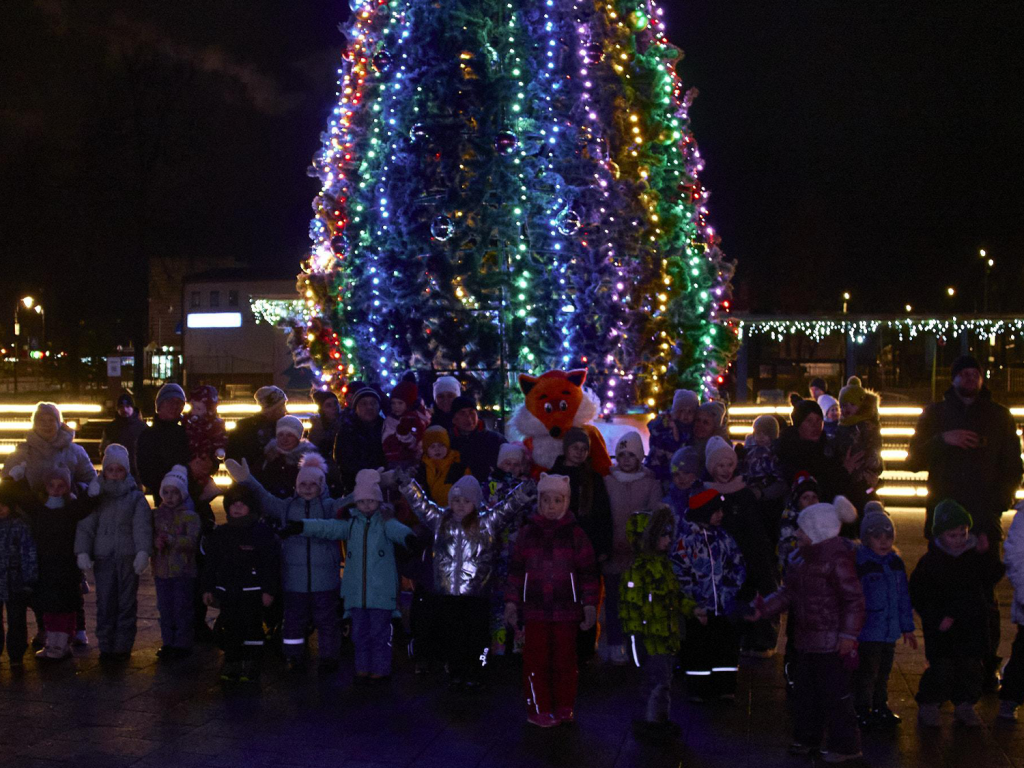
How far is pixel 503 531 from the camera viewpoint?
729cm

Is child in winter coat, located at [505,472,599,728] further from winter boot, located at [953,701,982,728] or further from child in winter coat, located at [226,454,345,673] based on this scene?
winter boot, located at [953,701,982,728]

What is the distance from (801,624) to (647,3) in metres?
8.78

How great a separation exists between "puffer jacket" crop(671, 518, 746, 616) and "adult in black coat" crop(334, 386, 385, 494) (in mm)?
2865

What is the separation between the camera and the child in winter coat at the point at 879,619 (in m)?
6.26

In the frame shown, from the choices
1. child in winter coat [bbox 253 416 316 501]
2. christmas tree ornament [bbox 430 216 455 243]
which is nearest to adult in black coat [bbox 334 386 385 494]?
child in winter coat [bbox 253 416 316 501]

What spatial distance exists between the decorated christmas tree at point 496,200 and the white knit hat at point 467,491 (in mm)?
4578

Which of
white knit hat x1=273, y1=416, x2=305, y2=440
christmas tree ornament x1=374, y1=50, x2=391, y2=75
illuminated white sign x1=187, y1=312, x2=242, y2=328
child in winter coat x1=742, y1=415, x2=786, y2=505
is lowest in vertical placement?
child in winter coat x1=742, y1=415, x2=786, y2=505

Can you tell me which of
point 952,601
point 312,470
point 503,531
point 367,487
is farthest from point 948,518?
point 312,470

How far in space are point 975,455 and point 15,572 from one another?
6567mm

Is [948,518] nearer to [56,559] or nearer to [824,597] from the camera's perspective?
[824,597]

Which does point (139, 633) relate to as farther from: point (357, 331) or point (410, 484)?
point (357, 331)

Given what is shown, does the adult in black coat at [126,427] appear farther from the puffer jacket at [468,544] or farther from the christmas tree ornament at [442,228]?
the puffer jacket at [468,544]

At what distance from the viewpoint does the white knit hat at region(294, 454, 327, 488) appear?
25.2ft

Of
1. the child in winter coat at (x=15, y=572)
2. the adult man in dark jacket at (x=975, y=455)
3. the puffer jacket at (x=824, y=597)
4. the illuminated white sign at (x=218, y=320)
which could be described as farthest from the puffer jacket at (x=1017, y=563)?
the illuminated white sign at (x=218, y=320)
